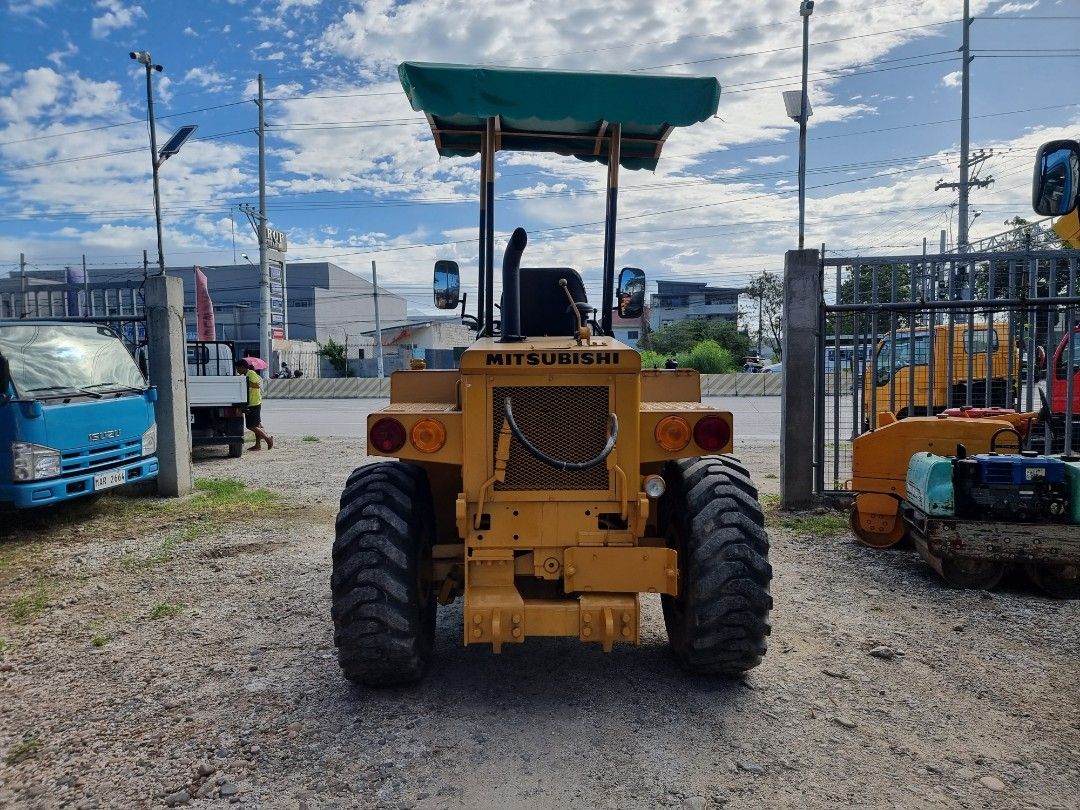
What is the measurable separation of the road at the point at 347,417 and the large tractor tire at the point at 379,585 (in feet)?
41.2

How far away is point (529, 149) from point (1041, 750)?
4.38m

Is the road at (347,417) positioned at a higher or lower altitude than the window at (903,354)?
lower

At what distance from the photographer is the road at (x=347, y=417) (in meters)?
17.5

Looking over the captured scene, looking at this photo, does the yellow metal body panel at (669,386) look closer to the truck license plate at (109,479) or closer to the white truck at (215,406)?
the truck license plate at (109,479)

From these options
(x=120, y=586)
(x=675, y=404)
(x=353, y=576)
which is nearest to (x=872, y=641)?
(x=675, y=404)

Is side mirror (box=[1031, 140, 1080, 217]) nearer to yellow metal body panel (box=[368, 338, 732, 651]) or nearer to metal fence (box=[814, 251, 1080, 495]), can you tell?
yellow metal body panel (box=[368, 338, 732, 651])

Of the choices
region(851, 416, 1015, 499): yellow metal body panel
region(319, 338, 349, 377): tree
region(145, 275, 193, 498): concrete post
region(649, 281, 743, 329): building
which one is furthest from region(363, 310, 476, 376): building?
region(851, 416, 1015, 499): yellow metal body panel

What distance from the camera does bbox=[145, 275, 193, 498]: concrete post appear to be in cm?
937

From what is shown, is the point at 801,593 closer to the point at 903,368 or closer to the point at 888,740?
the point at 888,740

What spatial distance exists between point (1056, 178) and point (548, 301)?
2.76 meters

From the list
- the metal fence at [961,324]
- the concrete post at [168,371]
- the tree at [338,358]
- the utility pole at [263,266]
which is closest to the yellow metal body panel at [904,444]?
the metal fence at [961,324]

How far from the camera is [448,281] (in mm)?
5133

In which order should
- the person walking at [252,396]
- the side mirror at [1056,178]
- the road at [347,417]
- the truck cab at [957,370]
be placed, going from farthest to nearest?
the road at [347,417] → the person walking at [252,396] → the truck cab at [957,370] → the side mirror at [1056,178]

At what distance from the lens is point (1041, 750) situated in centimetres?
338
